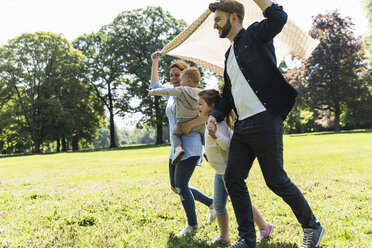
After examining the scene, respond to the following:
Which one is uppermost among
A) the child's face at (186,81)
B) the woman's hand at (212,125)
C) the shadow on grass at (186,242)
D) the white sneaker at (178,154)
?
the child's face at (186,81)

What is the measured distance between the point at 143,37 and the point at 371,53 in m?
28.7

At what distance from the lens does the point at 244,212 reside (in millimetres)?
3260

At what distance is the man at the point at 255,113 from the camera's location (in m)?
3.12

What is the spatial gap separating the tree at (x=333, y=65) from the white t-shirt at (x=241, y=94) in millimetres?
39486

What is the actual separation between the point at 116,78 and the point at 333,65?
29.3m

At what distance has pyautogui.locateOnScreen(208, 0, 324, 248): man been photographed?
3117mm

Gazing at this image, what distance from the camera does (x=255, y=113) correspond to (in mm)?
3143

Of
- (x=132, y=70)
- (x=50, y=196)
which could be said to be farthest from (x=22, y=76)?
(x=50, y=196)

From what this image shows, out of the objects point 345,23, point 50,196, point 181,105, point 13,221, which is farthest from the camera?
point 345,23

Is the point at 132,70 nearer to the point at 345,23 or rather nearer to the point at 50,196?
the point at 345,23

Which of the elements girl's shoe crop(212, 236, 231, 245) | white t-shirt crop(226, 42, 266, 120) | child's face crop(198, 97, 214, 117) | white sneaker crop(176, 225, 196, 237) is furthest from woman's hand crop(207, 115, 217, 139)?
white sneaker crop(176, 225, 196, 237)

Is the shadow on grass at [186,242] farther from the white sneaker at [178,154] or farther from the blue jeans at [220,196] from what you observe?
the white sneaker at [178,154]

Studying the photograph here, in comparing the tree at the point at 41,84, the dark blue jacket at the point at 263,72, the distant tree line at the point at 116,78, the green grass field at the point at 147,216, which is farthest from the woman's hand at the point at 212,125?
the tree at the point at 41,84

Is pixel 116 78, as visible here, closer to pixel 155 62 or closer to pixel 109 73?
pixel 109 73
